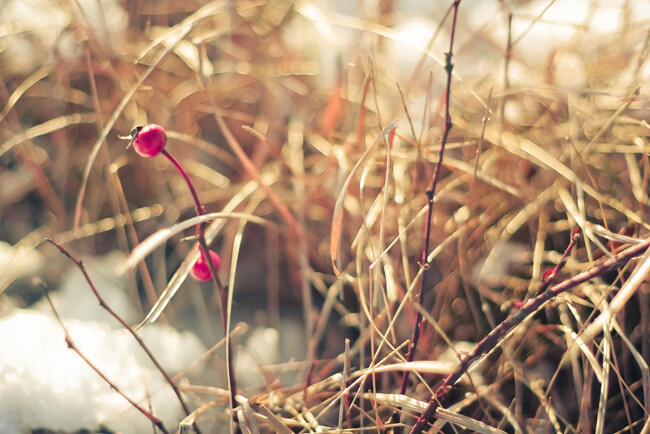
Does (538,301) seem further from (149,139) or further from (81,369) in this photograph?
(81,369)

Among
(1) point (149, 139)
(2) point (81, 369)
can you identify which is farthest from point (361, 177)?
(2) point (81, 369)

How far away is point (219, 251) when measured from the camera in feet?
2.65

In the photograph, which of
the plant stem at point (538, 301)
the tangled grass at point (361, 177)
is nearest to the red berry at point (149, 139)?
the tangled grass at point (361, 177)

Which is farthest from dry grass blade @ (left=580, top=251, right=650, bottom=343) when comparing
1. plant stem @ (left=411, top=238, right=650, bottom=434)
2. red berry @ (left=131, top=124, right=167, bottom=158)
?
red berry @ (left=131, top=124, right=167, bottom=158)

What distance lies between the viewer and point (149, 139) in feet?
1.40

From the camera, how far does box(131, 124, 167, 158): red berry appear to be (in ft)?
1.40

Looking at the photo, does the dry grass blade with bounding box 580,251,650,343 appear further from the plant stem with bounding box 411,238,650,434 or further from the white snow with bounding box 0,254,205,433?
the white snow with bounding box 0,254,205,433

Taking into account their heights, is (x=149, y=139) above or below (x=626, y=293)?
above

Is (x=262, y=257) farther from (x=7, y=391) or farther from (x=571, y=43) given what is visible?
(x=571, y=43)

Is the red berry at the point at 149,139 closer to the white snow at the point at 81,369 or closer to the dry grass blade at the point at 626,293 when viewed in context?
the white snow at the point at 81,369

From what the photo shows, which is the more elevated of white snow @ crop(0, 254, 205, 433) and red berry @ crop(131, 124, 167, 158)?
red berry @ crop(131, 124, 167, 158)

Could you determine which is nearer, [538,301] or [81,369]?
[538,301]

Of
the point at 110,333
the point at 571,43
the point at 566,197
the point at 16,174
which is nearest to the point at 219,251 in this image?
the point at 110,333

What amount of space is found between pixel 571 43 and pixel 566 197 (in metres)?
0.30
